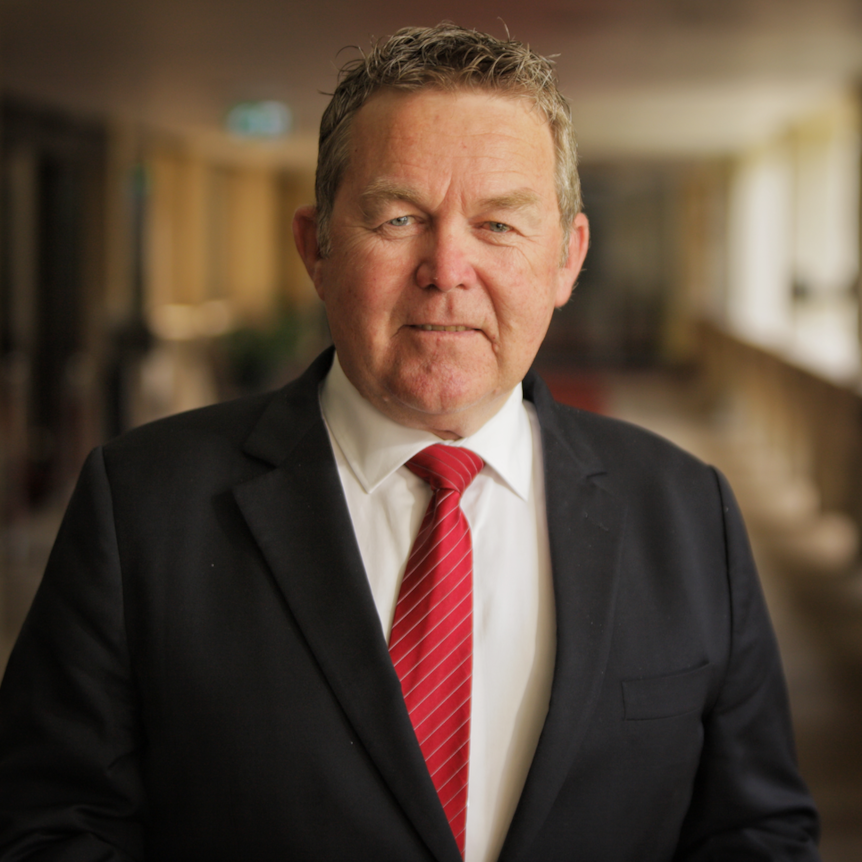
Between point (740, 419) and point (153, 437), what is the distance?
36.1ft

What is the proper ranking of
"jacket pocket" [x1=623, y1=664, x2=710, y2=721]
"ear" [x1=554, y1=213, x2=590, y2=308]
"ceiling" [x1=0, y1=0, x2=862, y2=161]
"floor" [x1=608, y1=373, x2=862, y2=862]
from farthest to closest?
1. "ceiling" [x1=0, y1=0, x2=862, y2=161]
2. "floor" [x1=608, y1=373, x2=862, y2=862]
3. "ear" [x1=554, y1=213, x2=590, y2=308]
4. "jacket pocket" [x1=623, y1=664, x2=710, y2=721]

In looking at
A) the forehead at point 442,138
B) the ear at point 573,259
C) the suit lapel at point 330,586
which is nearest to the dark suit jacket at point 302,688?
the suit lapel at point 330,586

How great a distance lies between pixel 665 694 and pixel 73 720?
0.67 meters

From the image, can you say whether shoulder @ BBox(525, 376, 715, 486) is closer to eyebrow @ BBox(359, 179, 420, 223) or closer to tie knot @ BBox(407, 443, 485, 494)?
tie knot @ BBox(407, 443, 485, 494)

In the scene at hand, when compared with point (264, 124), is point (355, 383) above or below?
below

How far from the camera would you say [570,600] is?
1206 mm

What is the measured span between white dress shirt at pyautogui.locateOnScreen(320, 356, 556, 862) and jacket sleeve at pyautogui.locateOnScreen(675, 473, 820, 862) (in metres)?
0.25

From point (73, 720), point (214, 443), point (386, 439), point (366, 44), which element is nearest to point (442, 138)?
point (386, 439)

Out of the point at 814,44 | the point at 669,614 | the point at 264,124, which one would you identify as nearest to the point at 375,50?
the point at 669,614

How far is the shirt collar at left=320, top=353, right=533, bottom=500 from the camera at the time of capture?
1242mm

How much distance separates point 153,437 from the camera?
1.26 metres

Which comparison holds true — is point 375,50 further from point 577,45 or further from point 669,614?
point 577,45

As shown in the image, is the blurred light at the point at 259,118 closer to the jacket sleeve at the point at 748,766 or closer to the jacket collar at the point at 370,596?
the jacket collar at the point at 370,596

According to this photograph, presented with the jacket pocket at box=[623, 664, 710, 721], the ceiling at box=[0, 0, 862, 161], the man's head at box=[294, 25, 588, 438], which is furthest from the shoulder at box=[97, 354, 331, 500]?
the ceiling at box=[0, 0, 862, 161]
